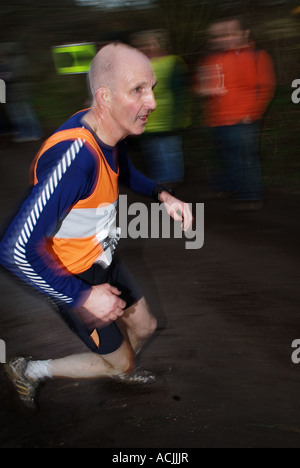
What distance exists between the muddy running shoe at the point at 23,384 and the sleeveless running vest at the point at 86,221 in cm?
73

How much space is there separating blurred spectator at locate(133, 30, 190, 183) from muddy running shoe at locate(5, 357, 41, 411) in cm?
321

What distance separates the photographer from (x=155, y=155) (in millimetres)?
5477

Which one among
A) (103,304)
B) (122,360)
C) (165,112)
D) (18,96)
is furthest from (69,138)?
(18,96)

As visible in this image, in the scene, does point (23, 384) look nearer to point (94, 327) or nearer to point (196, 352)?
point (94, 327)

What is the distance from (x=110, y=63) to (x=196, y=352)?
1864 mm

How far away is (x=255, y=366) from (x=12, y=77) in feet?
18.1

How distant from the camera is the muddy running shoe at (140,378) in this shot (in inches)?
103

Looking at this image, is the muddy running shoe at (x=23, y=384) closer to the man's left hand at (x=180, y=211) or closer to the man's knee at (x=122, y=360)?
the man's knee at (x=122, y=360)

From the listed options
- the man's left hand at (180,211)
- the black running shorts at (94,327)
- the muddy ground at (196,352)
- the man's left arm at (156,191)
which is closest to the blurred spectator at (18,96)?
the muddy ground at (196,352)

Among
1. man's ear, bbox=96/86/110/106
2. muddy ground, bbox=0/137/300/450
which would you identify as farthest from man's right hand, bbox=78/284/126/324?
man's ear, bbox=96/86/110/106

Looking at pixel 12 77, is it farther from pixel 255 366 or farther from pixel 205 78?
pixel 255 366

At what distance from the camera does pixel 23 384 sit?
2.50 metres

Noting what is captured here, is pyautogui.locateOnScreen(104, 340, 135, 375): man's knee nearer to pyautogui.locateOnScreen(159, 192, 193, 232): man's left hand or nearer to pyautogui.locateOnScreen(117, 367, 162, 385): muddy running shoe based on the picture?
pyautogui.locateOnScreen(117, 367, 162, 385): muddy running shoe
